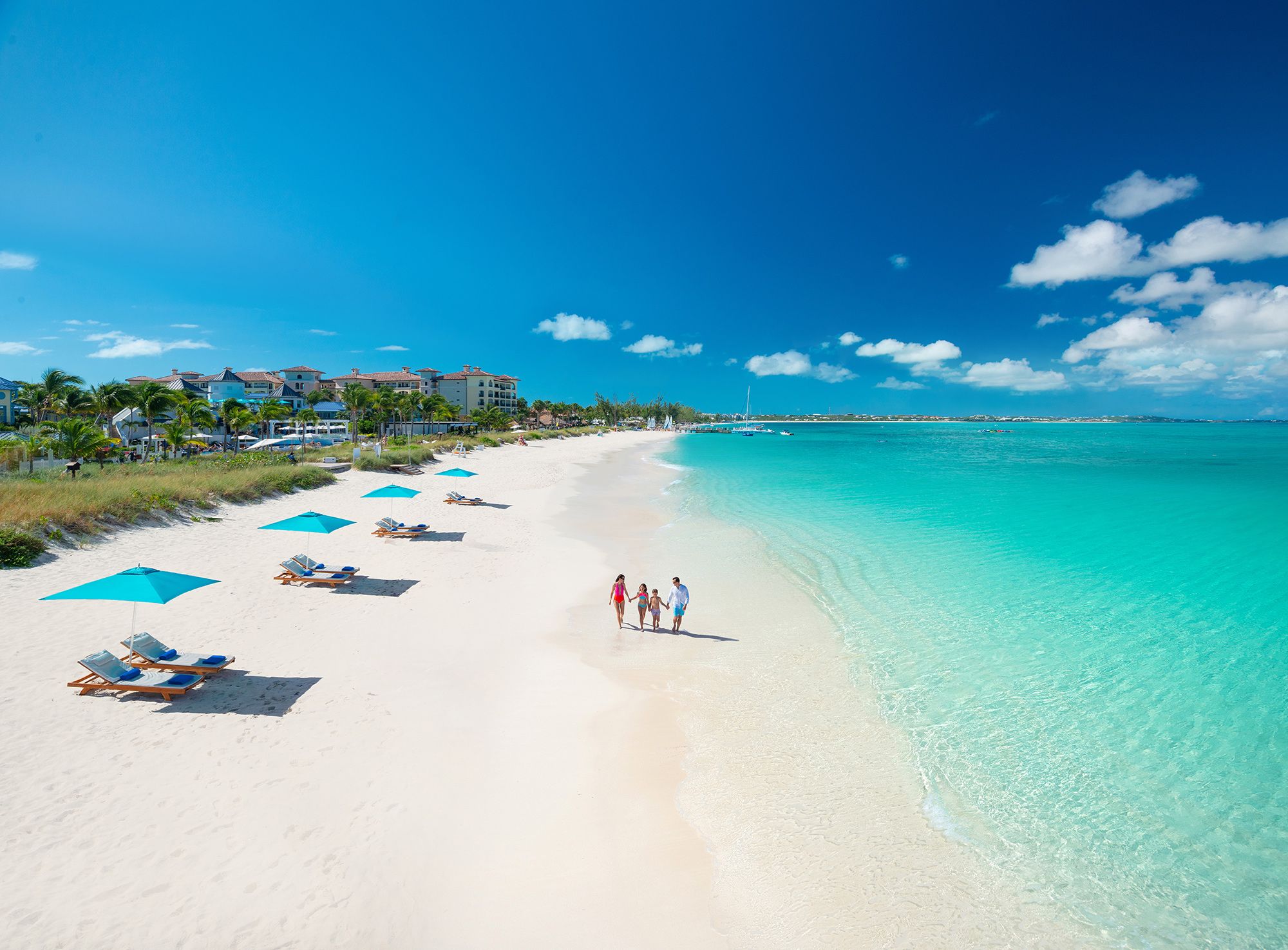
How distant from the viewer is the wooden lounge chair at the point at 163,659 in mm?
8258

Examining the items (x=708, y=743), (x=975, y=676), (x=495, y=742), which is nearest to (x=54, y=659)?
(x=495, y=742)

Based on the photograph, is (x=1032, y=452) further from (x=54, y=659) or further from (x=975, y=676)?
(x=54, y=659)

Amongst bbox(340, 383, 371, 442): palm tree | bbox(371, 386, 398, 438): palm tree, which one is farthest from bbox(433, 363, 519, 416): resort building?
bbox(340, 383, 371, 442): palm tree

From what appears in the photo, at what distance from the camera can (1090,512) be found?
2962 cm

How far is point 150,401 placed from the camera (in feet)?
110

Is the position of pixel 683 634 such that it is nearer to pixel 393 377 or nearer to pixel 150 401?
pixel 150 401

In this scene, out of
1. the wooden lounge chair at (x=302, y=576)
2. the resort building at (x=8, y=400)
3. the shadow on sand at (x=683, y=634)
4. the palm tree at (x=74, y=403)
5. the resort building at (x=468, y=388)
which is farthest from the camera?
the resort building at (x=468, y=388)

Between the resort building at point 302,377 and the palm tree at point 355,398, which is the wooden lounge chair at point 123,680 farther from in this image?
the resort building at point 302,377

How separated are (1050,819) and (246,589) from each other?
15762mm

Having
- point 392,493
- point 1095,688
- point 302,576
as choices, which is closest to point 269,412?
point 392,493

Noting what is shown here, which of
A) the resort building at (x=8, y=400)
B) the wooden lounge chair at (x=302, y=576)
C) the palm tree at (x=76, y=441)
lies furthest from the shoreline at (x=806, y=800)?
the resort building at (x=8, y=400)

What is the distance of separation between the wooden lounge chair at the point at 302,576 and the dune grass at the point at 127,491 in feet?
19.4

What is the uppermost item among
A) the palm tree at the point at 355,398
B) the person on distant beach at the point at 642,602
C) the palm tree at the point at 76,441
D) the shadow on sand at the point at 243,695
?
the palm tree at the point at 355,398

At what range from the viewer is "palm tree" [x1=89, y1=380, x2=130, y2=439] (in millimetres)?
33812
